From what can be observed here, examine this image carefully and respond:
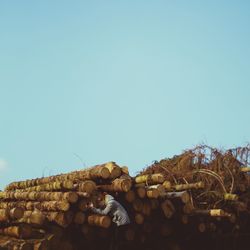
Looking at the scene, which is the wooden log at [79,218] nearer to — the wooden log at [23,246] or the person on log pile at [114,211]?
the person on log pile at [114,211]

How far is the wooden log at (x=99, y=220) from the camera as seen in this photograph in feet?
29.1

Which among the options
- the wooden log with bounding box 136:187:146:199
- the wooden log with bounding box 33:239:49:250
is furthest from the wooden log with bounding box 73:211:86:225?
the wooden log with bounding box 136:187:146:199

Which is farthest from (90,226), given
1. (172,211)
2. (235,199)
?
(235,199)

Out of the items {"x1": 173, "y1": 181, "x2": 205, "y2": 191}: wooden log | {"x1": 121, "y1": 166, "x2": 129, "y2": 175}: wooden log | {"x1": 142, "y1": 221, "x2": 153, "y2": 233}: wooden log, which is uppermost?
{"x1": 121, "y1": 166, "x2": 129, "y2": 175}: wooden log

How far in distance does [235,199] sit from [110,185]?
3548 mm

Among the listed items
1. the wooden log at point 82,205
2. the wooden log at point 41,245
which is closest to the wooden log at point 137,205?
the wooden log at point 82,205

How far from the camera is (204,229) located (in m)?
10.7

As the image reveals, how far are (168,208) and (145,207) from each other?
0.63 metres

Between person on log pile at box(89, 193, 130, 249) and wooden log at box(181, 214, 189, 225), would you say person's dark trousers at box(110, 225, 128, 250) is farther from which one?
wooden log at box(181, 214, 189, 225)

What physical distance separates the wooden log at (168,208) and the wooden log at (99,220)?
1622 millimetres

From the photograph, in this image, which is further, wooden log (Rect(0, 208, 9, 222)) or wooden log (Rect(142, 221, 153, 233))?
wooden log (Rect(142, 221, 153, 233))

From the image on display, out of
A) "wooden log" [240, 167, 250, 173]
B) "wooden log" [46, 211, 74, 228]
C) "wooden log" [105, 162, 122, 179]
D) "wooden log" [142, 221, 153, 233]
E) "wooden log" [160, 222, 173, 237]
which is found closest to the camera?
"wooden log" [46, 211, 74, 228]

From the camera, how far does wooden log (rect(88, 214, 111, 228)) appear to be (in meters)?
8.86

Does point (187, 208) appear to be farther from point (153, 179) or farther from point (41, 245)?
point (41, 245)
